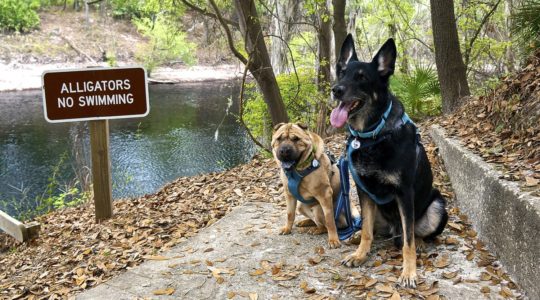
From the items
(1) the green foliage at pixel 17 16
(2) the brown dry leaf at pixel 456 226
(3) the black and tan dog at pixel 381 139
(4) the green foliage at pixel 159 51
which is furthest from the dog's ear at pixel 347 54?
(1) the green foliage at pixel 17 16

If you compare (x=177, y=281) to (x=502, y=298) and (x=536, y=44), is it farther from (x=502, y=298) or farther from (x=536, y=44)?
(x=536, y=44)

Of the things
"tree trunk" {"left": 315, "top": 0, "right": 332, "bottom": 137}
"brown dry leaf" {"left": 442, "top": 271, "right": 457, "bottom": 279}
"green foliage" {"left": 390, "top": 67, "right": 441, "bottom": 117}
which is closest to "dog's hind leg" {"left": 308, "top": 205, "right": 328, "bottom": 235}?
"brown dry leaf" {"left": 442, "top": 271, "right": 457, "bottom": 279}

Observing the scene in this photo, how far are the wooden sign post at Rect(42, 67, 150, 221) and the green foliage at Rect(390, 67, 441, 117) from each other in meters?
6.91

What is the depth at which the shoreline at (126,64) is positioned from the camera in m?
38.8

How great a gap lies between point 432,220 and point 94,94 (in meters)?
4.47

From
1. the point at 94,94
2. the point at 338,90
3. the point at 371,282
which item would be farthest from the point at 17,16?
the point at 371,282

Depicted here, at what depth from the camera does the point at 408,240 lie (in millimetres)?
3777

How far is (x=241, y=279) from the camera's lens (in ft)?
13.6

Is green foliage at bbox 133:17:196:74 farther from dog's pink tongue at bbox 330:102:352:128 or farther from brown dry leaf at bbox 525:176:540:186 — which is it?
brown dry leaf at bbox 525:176:540:186

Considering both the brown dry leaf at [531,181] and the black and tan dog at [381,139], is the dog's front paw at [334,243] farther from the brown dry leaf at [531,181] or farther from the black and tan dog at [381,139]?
the brown dry leaf at [531,181]

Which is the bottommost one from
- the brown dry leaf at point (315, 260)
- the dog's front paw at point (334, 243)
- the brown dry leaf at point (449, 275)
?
the brown dry leaf at point (315, 260)

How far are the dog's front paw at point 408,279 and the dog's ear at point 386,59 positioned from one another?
64.9 inches

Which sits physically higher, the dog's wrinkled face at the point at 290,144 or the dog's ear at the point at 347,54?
the dog's ear at the point at 347,54

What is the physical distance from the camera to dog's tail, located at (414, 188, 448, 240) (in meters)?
4.18
